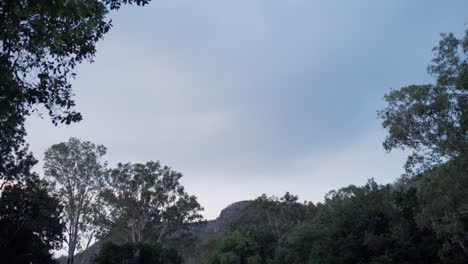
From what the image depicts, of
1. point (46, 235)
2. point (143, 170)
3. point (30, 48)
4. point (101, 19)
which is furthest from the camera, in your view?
point (143, 170)

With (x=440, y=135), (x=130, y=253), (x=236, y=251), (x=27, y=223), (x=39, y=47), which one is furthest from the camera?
(x=236, y=251)

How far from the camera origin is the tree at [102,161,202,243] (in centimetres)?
3816

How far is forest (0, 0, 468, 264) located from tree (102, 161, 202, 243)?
0.10m

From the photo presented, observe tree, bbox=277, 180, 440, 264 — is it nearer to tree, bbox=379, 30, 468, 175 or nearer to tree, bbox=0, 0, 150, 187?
tree, bbox=379, 30, 468, 175

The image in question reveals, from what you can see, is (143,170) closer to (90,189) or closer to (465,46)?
(90,189)

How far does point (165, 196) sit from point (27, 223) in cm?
1537

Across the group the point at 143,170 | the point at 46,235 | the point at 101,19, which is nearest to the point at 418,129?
the point at 101,19

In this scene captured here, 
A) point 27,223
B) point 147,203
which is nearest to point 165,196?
point 147,203

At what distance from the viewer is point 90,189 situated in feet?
112

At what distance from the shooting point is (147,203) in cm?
3856

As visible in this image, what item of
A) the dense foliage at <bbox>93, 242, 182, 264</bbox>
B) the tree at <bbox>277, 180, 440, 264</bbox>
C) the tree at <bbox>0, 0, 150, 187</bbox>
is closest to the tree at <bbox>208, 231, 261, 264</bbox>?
the dense foliage at <bbox>93, 242, 182, 264</bbox>

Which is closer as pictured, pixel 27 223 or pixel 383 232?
pixel 27 223

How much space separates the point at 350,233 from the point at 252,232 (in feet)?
55.1

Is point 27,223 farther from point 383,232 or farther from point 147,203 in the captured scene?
point 383,232
